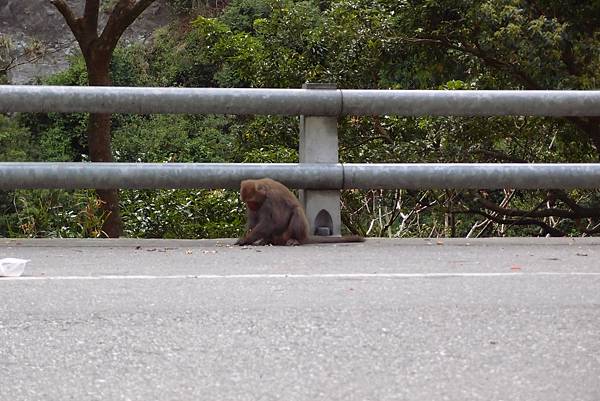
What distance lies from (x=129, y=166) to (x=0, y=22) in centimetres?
2826

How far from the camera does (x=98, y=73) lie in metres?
14.5

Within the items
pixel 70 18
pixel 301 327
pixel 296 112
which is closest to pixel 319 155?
pixel 296 112

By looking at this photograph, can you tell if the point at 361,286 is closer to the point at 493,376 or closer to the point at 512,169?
the point at 493,376

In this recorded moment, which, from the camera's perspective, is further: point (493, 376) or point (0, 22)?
point (0, 22)

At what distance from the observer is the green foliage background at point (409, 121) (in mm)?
12469

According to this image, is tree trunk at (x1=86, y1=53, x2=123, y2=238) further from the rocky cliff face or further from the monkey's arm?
the rocky cliff face

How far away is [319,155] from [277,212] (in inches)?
22.1

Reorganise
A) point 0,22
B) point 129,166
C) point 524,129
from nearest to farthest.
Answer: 1. point 129,166
2. point 524,129
3. point 0,22

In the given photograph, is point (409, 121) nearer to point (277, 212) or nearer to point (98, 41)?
point (98, 41)

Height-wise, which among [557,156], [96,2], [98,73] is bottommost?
[557,156]

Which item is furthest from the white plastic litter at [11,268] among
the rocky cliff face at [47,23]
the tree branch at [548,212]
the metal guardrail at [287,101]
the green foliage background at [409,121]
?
the rocky cliff face at [47,23]

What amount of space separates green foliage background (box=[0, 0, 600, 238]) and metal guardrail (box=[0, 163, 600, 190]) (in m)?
3.18

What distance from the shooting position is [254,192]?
7.18m

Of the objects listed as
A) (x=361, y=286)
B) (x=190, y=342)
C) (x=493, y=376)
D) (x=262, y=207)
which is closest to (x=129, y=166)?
(x=262, y=207)
